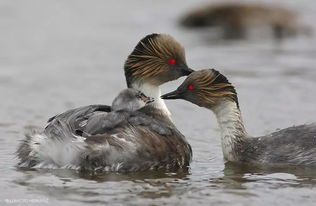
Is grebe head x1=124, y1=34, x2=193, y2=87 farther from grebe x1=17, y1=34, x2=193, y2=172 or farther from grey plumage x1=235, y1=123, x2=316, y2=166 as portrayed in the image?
grey plumage x1=235, y1=123, x2=316, y2=166

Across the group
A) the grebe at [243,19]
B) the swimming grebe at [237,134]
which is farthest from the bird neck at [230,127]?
the grebe at [243,19]

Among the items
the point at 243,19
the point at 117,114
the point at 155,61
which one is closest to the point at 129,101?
the point at 117,114

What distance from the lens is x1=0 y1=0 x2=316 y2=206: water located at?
7953mm

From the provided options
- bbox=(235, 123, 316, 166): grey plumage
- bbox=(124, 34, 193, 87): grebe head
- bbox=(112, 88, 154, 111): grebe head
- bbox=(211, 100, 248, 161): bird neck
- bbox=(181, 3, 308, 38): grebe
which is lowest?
bbox=(235, 123, 316, 166): grey plumage

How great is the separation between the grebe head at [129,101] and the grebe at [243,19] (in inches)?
395

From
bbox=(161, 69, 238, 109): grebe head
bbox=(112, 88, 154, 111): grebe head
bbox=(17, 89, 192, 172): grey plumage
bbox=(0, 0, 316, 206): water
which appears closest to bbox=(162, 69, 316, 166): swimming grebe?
bbox=(161, 69, 238, 109): grebe head

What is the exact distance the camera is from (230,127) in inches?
381

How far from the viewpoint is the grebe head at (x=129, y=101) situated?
9.07 metres

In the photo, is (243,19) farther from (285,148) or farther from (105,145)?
(105,145)

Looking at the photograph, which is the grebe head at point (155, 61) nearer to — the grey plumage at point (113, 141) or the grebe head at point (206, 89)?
the grebe head at point (206, 89)

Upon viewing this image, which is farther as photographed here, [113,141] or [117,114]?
[117,114]

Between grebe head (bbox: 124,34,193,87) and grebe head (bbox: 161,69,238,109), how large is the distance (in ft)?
0.97

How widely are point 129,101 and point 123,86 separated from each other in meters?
5.48

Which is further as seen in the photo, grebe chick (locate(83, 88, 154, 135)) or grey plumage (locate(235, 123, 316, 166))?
grey plumage (locate(235, 123, 316, 166))
